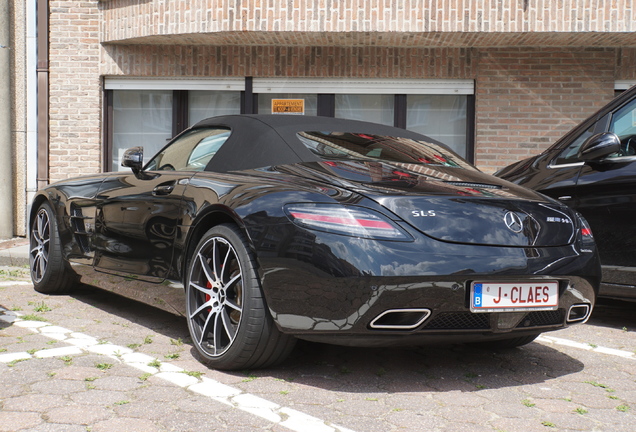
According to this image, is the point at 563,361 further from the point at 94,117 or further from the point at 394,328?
the point at 94,117

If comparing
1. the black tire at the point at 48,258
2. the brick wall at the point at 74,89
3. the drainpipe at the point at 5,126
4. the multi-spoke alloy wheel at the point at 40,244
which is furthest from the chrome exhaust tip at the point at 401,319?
the drainpipe at the point at 5,126

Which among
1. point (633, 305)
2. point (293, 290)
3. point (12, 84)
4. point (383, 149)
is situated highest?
point (12, 84)

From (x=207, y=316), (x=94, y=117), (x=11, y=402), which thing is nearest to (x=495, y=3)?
(x=94, y=117)

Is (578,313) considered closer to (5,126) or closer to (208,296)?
(208,296)

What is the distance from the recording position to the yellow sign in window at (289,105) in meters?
11.7

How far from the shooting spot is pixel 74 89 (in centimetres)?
1180

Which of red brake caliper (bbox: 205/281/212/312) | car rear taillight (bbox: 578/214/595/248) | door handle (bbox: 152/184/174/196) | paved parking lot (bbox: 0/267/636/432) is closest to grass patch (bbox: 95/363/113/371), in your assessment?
paved parking lot (bbox: 0/267/636/432)

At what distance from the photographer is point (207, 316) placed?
Result: 3.89m

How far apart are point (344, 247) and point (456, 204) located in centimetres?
58

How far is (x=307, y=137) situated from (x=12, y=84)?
8913mm

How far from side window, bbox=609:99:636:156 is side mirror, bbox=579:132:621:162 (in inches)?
4.3

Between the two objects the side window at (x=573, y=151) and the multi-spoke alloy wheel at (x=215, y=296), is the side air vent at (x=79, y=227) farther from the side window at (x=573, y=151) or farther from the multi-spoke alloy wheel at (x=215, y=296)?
the side window at (x=573, y=151)

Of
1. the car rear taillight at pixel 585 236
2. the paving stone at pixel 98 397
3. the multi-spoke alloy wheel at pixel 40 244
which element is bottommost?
the paving stone at pixel 98 397

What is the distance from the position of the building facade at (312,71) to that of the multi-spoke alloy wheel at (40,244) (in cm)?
501
